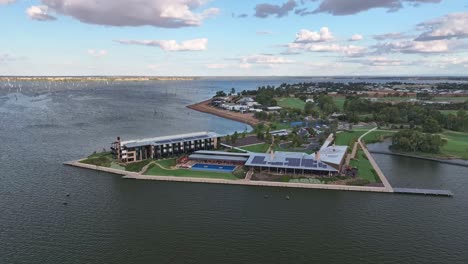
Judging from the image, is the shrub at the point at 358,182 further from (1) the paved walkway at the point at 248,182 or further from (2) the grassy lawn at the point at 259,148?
(2) the grassy lawn at the point at 259,148

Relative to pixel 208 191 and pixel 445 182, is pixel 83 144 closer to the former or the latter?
pixel 208 191

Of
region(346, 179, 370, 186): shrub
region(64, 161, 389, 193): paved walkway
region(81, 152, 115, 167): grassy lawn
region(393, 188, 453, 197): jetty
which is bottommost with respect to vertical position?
region(393, 188, 453, 197): jetty

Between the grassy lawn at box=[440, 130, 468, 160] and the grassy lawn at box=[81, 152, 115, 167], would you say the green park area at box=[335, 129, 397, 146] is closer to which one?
the grassy lawn at box=[440, 130, 468, 160]

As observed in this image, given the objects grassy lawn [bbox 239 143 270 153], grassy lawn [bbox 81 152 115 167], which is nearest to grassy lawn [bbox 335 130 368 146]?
grassy lawn [bbox 239 143 270 153]

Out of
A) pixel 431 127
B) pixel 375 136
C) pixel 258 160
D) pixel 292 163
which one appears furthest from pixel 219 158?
pixel 431 127

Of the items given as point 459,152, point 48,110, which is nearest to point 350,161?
point 459,152
